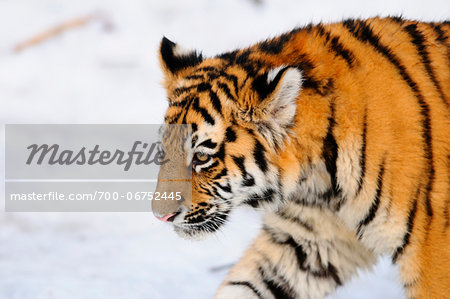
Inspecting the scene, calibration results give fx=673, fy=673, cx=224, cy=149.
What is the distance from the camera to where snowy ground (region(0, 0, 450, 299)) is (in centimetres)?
295

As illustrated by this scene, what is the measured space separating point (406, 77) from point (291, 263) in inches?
31.8

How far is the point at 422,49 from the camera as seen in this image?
86.0 inches

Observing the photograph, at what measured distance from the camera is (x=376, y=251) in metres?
2.14

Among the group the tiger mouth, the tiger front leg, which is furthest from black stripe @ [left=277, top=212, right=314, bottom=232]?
the tiger mouth

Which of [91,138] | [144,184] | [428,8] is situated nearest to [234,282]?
[144,184]

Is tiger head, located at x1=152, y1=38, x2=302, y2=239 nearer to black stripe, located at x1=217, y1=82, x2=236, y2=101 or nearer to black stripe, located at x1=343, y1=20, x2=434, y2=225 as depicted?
Result: black stripe, located at x1=217, y1=82, x2=236, y2=101

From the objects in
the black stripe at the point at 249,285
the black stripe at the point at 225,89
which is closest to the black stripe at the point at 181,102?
the black stripe at the point at 225,89

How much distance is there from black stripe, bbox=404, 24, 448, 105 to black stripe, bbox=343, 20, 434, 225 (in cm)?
7

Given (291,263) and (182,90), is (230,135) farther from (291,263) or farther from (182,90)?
(291,263)

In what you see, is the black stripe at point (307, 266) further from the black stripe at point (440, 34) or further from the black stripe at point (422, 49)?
the black stripe at point (440, 34)

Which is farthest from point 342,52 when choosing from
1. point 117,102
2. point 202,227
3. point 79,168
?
point 117,102

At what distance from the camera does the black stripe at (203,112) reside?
6.86 ft

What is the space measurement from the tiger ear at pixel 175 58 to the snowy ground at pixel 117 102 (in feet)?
2.82

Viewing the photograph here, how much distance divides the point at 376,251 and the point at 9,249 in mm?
1850
